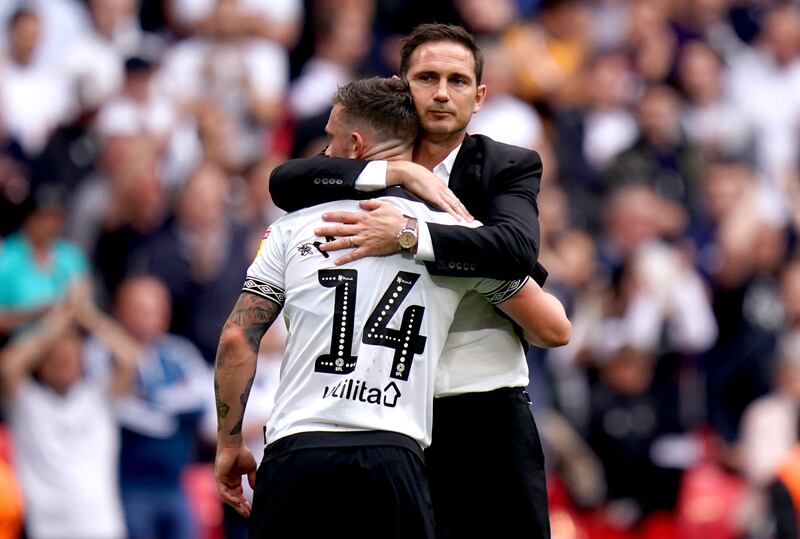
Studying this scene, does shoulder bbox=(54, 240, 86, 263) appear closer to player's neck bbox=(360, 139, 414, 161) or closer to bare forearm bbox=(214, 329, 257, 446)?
bare forearm bbox=(214, 329, 257, 446)

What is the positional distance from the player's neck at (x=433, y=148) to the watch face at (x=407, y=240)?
24.3 inches

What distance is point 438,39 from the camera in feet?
20.3

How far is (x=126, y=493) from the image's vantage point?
11148 millimetres

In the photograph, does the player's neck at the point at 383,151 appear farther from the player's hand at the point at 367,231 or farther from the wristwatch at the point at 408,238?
the wristwatch at the point at 408,238

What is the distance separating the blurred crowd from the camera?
11180mm

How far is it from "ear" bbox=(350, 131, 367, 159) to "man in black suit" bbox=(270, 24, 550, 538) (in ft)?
0.41

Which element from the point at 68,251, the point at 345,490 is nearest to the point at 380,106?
the point at 345,490

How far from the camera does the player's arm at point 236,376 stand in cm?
583

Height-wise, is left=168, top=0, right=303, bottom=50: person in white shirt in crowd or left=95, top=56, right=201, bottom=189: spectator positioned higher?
left=168, top=0, right=303, bottom=50: person in white shirt in crowd

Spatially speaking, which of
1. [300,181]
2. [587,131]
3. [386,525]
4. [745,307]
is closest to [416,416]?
[386,525]

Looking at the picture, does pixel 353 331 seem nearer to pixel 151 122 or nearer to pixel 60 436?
pixel 60 436

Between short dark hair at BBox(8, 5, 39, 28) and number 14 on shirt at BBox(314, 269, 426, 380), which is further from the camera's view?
short dark hair at BBox(8, 5, 39, 28)

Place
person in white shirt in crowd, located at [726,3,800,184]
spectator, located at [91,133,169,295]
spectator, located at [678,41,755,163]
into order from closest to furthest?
spectator, located at [91,133,169,295] → spectator, located at [678,41,755,163] → person in white shirt in crowd, located at [726,3,800,184]

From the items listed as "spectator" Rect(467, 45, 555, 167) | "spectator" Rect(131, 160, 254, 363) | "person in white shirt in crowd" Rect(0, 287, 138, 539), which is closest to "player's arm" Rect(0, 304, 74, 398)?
"person in white shirt in crowd" Rect(0, 287, 138, 539)
